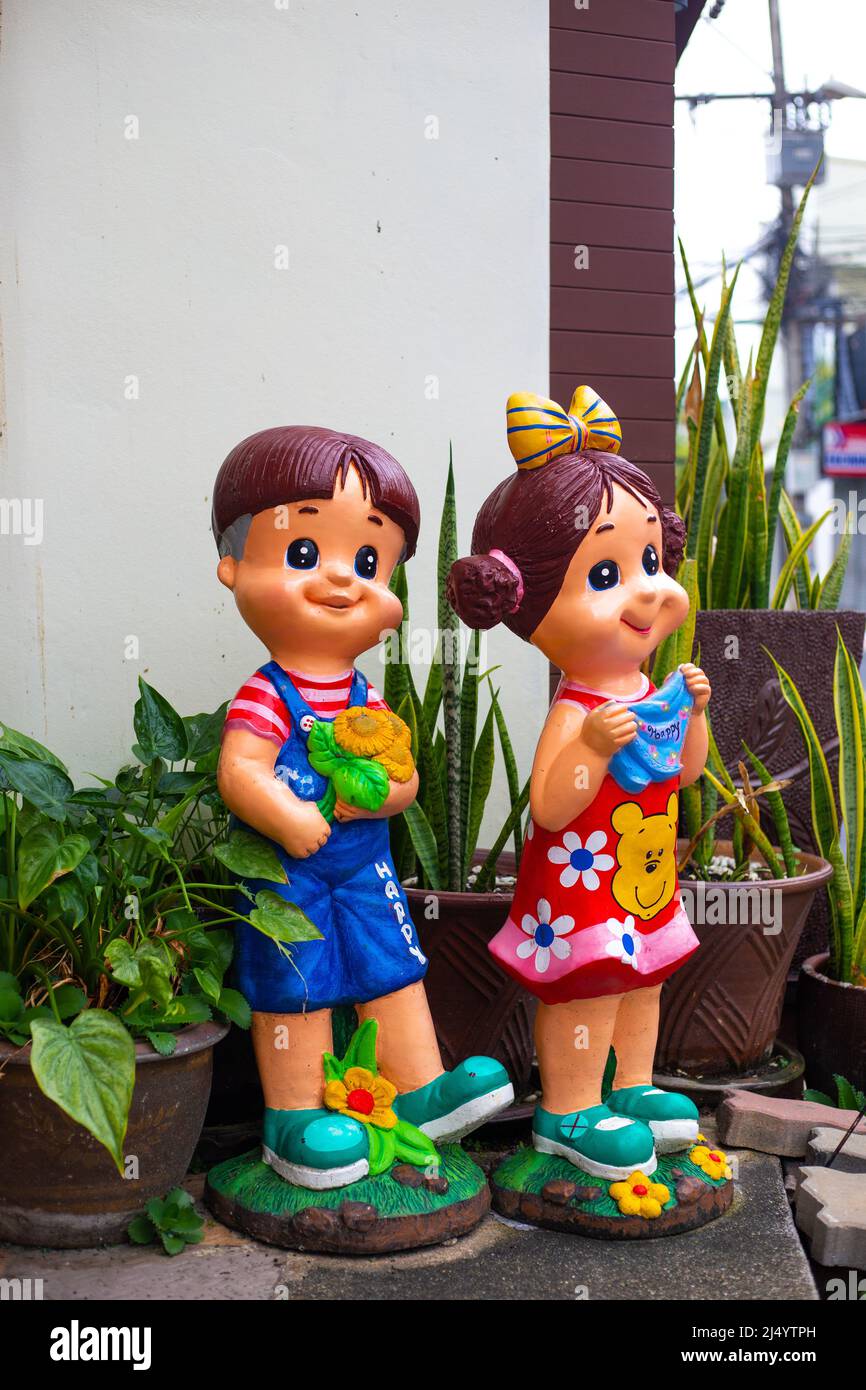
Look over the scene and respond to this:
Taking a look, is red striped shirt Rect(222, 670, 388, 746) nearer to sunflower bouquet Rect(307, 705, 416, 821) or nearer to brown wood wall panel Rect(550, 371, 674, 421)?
sunflower bouquet Rect(307, 705, 416, 821)

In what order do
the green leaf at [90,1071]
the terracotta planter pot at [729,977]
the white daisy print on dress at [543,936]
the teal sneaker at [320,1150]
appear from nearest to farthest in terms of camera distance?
1. the green leaf at [90,1071]
2. the teal sneaker at [320,1150]
3. the white daisy print on dress at [543,936]
4. the terracotta planter pot at [729,977]

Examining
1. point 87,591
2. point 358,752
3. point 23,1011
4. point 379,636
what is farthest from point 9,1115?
point 87,591

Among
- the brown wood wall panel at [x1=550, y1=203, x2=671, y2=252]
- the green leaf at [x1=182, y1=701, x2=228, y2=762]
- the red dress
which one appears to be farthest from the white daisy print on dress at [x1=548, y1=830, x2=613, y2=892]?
the brown wood wall panel at [x1=550, y1=203, x2=671, y2=252]

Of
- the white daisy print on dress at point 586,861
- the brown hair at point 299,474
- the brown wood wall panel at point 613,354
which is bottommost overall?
the white daisy print on dress at point 586,861

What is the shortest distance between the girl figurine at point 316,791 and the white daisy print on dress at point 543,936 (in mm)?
188

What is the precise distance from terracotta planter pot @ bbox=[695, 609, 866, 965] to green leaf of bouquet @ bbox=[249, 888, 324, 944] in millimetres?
1579

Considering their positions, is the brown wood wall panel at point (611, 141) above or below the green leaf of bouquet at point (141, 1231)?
above

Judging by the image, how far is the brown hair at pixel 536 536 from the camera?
210cm

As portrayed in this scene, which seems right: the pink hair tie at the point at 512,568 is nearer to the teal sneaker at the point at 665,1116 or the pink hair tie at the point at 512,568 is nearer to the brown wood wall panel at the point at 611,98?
the teal sneaker at the point at 665,1116

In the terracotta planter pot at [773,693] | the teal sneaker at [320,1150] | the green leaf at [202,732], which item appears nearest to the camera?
the teal sneaker at [320,1150]

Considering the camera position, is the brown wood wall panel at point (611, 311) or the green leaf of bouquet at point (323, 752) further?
the brown wood wall panel at point (611, 311)

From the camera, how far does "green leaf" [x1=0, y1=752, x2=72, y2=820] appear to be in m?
2.05

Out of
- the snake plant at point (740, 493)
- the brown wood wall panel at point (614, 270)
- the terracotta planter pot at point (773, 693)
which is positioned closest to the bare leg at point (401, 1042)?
the terracotta planter pot at point (773, 693)

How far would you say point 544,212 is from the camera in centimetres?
309
